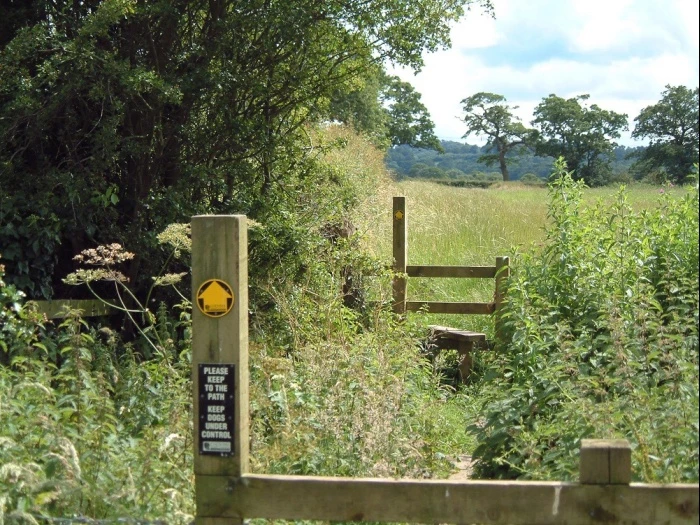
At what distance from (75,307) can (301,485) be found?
494 centimetres

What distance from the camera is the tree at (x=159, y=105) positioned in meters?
8.10

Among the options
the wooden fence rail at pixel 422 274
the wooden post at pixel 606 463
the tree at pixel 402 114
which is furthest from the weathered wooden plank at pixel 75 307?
the tree at pixel 402 114

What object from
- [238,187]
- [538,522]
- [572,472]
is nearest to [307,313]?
[238,187]

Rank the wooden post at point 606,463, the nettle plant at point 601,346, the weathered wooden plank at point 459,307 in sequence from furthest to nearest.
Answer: the weathered wooden plank at point 459,307 → the nettle plant at point 601,346 → the wooden post at point 606,463

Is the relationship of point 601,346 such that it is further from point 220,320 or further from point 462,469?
point 220,320

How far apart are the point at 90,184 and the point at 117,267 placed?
0.98 meters

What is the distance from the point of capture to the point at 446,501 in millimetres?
3467

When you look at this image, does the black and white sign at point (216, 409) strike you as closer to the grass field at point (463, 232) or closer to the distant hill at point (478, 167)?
the distant hill at point (478, 167)

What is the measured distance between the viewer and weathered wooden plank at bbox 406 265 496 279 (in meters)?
11.2

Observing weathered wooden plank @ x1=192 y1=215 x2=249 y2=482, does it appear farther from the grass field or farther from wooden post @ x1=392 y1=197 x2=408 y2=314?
the grass field

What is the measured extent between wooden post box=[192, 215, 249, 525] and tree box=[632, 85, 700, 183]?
6.37 ft

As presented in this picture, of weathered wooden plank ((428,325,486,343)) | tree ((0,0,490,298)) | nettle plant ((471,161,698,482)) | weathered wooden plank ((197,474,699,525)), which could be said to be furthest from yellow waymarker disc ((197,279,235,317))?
weathered wooden plank ((428,325,486,343))

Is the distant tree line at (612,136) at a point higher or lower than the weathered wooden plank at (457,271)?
higher

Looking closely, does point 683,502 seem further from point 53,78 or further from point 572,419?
point 53,78
